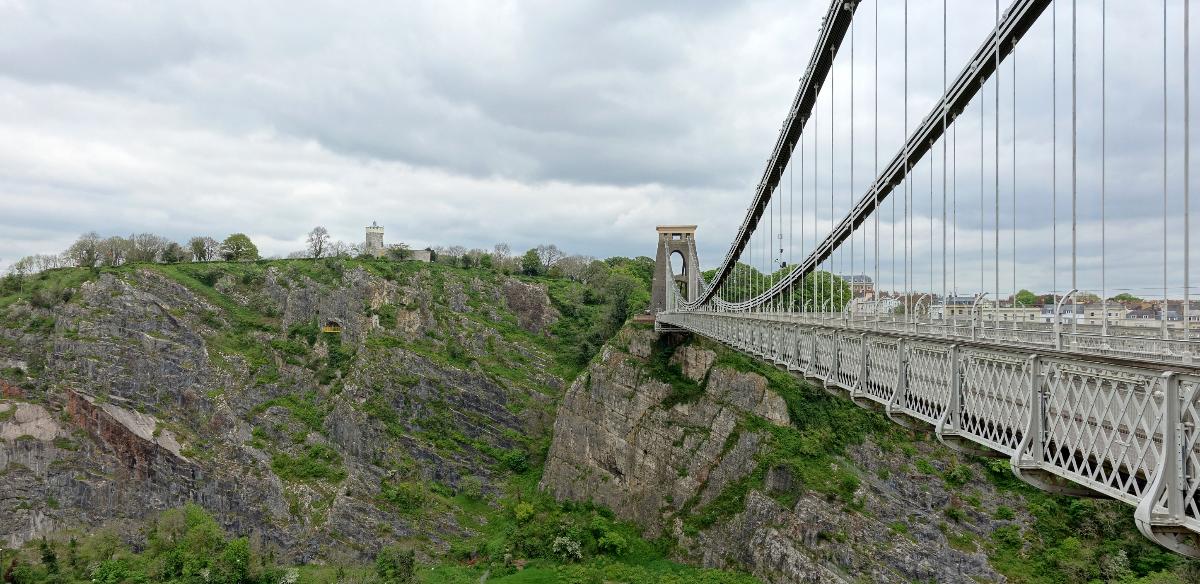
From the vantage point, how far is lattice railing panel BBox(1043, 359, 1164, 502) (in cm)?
659

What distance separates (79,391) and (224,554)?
20696 mm

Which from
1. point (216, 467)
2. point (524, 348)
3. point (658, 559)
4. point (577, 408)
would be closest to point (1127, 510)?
point (658, 559)

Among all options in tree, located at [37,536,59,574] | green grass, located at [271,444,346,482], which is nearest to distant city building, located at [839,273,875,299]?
green grass, located at [271,444,346,482]

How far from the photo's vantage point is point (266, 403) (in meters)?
46.8

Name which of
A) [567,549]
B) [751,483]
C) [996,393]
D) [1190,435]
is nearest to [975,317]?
[996,393]

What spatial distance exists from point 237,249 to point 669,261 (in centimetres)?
5295

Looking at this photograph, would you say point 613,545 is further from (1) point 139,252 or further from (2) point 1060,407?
(1) point 139,252

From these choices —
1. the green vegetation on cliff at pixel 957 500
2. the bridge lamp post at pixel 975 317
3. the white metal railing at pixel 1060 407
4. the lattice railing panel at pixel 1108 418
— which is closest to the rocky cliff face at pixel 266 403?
the green vegetation on cliff at pixel 957 500

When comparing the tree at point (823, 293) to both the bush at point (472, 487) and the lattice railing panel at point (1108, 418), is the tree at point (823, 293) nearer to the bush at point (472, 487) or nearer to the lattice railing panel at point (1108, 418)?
the lattice railing panel at point (1108, 418)

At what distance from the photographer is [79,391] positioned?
4381 centimetres

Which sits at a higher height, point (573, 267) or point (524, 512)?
point (573, 267)

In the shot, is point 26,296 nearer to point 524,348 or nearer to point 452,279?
point 452,279

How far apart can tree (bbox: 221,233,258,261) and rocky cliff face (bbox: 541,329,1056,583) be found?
48.7m

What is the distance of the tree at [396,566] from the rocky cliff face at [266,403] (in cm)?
444
